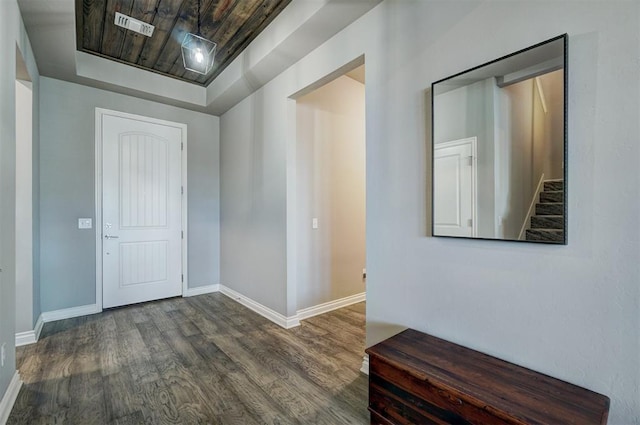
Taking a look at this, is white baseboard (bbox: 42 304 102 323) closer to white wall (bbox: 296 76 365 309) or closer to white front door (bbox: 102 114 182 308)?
white front door (bbox: 102 114 182 308)

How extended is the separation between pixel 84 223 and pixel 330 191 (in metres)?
2.87

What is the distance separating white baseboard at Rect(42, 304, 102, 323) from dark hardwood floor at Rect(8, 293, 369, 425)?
11 centimetres

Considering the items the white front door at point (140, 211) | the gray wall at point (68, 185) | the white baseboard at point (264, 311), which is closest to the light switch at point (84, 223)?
the gray wall at point (68, 185)

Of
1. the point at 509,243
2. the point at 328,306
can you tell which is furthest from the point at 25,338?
the point at 509,243

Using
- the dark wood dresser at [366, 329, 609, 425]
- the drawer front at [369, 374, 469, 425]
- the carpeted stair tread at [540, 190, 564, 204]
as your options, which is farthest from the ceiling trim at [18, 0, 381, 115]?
the drawer front at [369, 374, 469, 425]

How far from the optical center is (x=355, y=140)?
3852mm

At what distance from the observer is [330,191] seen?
3602 mm

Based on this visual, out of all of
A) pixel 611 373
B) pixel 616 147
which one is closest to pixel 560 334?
pixel 611 373

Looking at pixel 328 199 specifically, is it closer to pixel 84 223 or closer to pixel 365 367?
pixel 365 367

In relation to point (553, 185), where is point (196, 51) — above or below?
above

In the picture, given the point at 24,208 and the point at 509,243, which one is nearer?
the point at 509,243

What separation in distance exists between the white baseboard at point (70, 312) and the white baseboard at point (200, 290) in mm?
987

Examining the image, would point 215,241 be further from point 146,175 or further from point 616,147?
point 616,147

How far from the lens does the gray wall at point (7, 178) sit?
171cm
